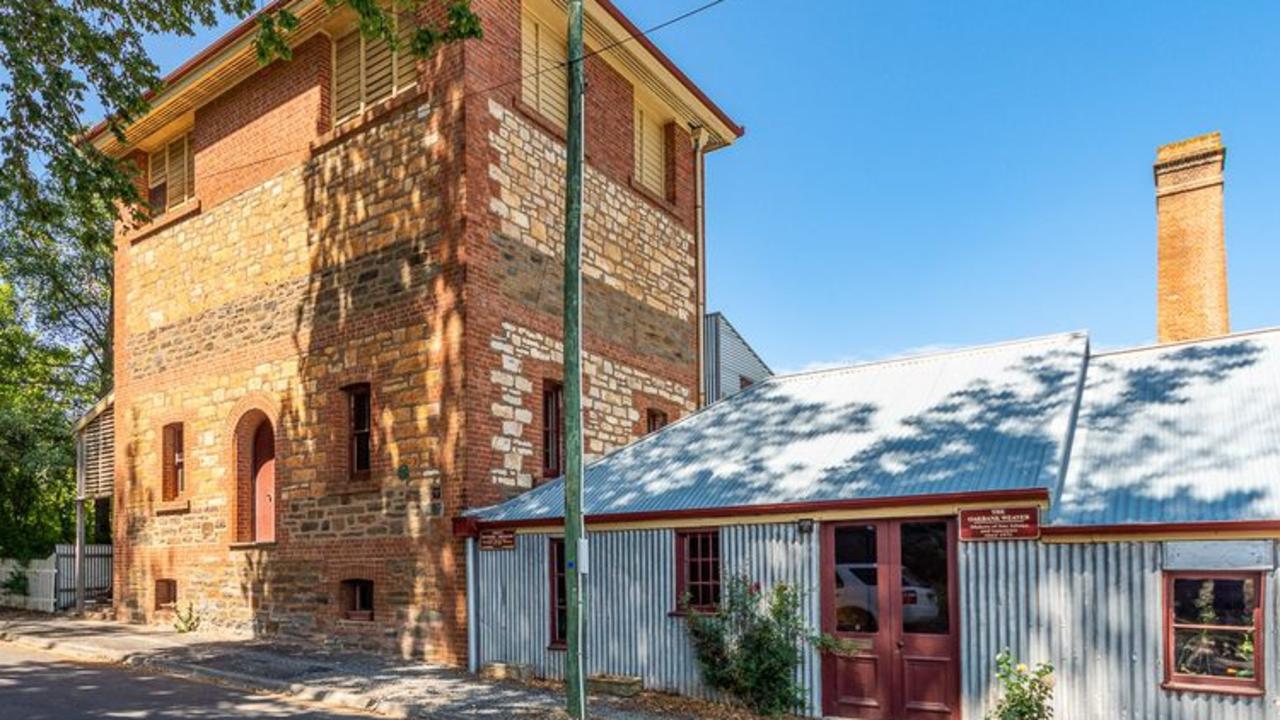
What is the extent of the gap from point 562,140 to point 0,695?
11.1m

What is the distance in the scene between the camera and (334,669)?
13078mm

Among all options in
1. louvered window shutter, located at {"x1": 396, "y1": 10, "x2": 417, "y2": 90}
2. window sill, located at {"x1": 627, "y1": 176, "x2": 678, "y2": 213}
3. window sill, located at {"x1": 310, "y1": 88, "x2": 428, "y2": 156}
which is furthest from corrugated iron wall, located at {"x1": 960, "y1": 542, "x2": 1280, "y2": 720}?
Answer: louvered window shutter, located at {"x1": 396, "y1": 10, "x2": 417, "y2": 90}

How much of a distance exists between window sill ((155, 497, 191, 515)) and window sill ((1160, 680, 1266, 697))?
51.6 feet

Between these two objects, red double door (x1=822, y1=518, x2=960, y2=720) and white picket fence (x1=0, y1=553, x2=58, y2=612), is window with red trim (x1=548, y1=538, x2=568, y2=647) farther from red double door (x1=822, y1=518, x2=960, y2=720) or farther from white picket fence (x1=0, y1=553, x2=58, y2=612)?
white picket fence (x1=0, y1=553, x2=58, y2=612)

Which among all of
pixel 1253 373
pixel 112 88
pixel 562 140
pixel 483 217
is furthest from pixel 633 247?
pixel 1253 373

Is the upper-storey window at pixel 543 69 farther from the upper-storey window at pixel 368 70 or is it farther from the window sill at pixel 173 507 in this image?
the window sill at pixel 173 507

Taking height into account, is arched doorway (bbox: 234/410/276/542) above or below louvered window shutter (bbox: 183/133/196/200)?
below

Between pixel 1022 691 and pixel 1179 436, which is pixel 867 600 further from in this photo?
pixel 1179 436

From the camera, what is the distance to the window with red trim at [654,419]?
18125 mm

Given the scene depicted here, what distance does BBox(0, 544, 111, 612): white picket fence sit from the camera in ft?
68.6

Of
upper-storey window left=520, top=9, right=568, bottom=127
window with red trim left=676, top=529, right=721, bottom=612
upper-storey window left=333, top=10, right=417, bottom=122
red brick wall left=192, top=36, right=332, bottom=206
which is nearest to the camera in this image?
window with red trim left=676, top=529, right=721, bottom=612

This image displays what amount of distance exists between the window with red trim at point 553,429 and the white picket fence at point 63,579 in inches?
472

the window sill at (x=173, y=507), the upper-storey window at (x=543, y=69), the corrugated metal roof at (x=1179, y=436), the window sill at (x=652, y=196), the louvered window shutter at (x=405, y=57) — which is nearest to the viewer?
the corrugated metal roof at (x=1179, y=436)

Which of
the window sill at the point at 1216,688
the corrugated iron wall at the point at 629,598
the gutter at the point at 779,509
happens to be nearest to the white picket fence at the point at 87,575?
the gutter at the point at 779,509
